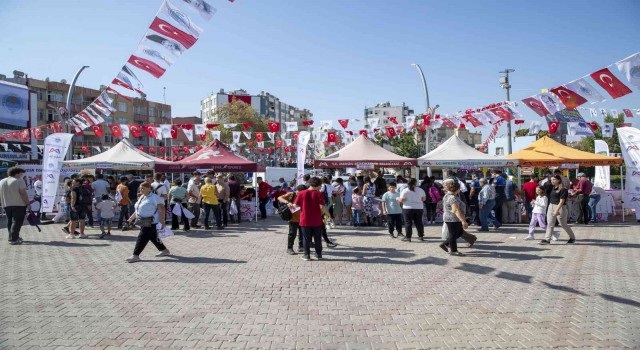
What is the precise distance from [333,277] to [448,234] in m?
2.99

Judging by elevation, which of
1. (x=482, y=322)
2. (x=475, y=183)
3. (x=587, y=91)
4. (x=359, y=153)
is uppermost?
(x=587, y=91)

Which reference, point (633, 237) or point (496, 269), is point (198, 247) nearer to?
point (496, 269)

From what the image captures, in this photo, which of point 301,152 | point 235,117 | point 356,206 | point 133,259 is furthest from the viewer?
point 235,117

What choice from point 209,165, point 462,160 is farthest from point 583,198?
point 209,165

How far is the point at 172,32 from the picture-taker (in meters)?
9.19

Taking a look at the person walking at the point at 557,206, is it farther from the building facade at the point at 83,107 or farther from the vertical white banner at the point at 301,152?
the building facade at the point at 83,107

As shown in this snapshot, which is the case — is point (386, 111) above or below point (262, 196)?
above

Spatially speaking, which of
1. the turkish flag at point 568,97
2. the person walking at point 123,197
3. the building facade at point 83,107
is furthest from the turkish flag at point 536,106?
the building facade at point 83,107

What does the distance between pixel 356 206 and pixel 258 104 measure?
8756cm

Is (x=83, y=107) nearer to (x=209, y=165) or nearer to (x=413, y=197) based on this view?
(x=209, y=165)

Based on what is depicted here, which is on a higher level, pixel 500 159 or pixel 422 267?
pixel 500 159

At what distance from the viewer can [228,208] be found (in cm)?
1466

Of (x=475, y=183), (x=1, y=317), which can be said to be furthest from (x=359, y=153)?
(x=1, y=317)

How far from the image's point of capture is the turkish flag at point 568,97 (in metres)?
12.4
